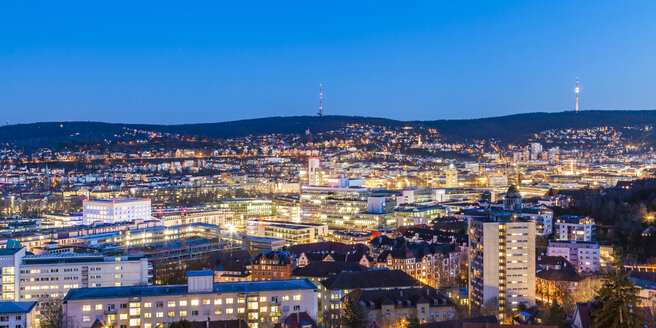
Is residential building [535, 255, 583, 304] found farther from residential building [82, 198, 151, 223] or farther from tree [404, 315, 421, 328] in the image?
residential building [82, 198, 151, 223]

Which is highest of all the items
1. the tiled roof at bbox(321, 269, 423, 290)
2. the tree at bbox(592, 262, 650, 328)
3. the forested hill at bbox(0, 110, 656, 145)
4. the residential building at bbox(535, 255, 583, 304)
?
the forested hill at bbox(0, 110, 656, 145)

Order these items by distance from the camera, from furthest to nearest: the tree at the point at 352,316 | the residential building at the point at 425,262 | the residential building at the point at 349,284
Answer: the residential building at the point at 425,262
the residential building at the point at 349,284
the tree at the point at 352,316

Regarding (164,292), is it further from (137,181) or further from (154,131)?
(154,131)

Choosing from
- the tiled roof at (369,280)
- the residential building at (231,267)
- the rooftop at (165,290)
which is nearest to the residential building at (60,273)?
the residential building at (231,267)

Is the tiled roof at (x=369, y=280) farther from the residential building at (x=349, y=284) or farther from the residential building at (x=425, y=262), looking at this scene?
the residential building at (x=425, y=262)

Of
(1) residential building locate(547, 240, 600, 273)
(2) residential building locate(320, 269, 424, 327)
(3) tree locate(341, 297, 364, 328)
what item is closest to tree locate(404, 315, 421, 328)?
(3) tree locate(341, 297, 364, 328)
